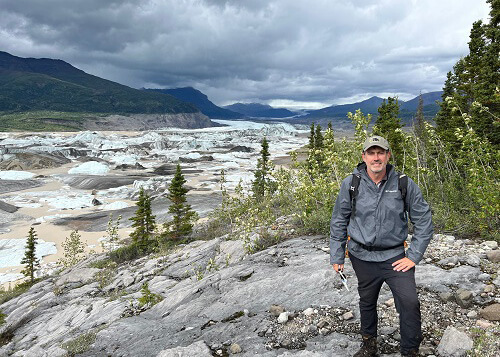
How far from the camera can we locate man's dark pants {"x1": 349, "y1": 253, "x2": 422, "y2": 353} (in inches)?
137

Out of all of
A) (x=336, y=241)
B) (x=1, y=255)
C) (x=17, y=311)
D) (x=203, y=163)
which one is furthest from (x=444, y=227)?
(x=203, y=163)

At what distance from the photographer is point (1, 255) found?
105 feet

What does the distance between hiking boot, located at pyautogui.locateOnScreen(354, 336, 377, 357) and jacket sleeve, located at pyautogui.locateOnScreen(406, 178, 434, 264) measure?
132 cm

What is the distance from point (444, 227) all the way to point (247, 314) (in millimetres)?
5523

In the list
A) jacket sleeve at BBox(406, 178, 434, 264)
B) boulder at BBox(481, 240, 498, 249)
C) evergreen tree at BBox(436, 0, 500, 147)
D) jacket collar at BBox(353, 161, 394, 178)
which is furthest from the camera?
evergreen tree at BBox(436, 0, 500, 147)

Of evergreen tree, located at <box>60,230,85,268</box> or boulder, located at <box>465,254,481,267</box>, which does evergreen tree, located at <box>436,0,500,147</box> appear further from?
evergreen tree, located at <box>60,230,85,268</box>

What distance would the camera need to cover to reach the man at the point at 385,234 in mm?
3504

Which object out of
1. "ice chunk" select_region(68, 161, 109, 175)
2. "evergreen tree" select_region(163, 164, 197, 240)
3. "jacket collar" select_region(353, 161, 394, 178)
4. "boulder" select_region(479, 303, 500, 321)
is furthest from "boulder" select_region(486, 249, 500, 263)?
"ice chunk" select_region(68, 161, 109, 175)

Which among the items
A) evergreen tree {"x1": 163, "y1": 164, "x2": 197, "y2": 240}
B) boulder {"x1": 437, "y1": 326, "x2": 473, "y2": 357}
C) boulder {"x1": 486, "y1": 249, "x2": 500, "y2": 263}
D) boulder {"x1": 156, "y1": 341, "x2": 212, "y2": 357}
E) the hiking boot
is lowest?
evergreen tree {"x1": 163, "y1": 164, "x2": 197, "y2": 240}

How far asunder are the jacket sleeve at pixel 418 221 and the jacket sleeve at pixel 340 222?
0.70m

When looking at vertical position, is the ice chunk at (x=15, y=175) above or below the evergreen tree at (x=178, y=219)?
below

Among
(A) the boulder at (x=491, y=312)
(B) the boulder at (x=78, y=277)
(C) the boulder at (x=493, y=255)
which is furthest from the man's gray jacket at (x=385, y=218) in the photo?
(B) the boulder at (x=78, y=277)

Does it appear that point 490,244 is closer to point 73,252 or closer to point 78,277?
point 78,277

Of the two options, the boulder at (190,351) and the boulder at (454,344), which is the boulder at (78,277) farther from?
the boulder at (454,344)
